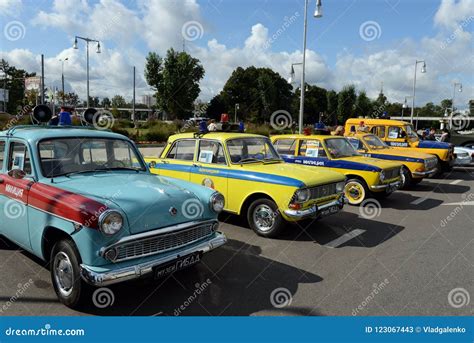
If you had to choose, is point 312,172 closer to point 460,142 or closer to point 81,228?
point 81,228

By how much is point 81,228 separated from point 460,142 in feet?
67.5

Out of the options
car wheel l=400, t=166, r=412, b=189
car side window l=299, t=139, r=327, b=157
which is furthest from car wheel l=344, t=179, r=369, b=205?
car wheel l=400, t=166, r=412, b=189

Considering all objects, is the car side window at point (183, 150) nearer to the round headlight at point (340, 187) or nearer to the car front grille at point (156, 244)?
the round headlight at point (340, 187)

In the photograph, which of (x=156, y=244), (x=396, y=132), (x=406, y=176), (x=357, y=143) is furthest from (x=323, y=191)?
(x=396, y=132)

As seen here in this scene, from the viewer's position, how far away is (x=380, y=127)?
541 inches

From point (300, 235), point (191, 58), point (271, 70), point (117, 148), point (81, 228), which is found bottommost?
point (300, 235)

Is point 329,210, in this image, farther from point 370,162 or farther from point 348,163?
point 370,162

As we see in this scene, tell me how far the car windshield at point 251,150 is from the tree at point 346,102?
155ft

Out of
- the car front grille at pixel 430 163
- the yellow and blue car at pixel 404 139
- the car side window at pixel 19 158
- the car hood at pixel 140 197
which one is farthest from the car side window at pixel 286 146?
the car side window at pixel 19 158

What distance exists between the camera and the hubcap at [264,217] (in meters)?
6.01

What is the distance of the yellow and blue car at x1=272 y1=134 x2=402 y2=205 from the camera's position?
8.41 m

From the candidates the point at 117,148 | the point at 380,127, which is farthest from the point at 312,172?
the point at 380,127

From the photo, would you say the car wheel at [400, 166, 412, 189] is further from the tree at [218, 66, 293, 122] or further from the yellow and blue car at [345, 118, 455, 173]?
the tree at [218, 66, 293, 122]

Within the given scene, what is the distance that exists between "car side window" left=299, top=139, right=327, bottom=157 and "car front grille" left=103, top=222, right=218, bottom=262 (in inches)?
203
